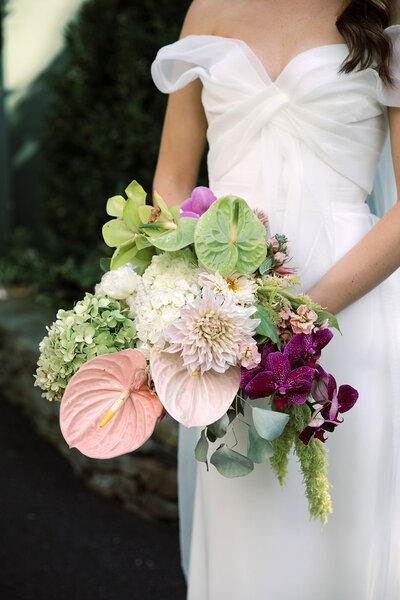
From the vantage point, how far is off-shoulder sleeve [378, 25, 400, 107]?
4.77ft

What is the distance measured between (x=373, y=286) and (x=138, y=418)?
0.64m

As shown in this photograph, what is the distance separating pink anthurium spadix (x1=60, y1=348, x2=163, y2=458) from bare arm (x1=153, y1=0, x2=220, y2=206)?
727 mm

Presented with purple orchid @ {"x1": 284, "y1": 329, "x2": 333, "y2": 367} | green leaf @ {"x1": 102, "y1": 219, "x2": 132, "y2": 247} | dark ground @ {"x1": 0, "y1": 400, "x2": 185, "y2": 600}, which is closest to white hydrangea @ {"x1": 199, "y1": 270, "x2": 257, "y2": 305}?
purple orchid @ {"x1": 284, "y1": 329, "x2": 333, "y2": 367}

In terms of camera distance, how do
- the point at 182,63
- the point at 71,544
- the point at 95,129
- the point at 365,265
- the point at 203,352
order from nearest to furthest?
the point at 203,352
the point at 365,265
the point at 182,63
the point at 71,544
the point at 95,129

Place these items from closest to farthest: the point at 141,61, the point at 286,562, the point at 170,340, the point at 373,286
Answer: the point at 170,340, the point at 373,286, the point at 286,562, the point at 141,61

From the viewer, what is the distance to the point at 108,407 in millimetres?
1190

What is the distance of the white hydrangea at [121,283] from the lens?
1278mm

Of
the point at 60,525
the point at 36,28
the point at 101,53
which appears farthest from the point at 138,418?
the point at 36,28

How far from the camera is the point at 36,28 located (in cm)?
522

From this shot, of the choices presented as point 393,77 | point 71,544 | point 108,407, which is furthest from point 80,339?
point 71,544

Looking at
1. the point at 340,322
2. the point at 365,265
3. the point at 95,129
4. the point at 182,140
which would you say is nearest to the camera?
the point at 365,265

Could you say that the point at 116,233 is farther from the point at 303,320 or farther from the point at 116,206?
the point at 303,320

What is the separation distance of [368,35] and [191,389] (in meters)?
0.91

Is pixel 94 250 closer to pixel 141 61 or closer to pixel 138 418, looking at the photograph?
pixel 141 61
